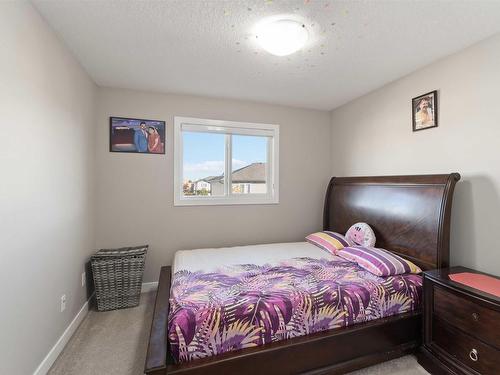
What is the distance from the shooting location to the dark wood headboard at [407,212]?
79.7 inches

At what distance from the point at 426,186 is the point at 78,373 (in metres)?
3.12

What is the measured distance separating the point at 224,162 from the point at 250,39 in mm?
1716

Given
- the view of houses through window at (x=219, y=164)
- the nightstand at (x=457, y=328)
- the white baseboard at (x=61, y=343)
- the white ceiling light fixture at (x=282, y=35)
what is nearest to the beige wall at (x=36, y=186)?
the white baseboard at (x=61, y=343)

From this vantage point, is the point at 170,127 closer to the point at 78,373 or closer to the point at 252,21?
the point at 252,21

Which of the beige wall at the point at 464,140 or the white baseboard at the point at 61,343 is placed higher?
the beige wall at the point at 464,140

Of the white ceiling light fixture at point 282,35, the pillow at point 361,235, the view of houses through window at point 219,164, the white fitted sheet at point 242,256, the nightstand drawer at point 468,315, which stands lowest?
the nightstand drawer at point 468,315

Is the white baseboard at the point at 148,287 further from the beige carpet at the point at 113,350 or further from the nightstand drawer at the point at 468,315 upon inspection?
the nightstand drawer at the point at 468,315

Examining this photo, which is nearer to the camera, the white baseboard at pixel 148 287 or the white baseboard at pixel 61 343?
the white baseboard at pixel 61 343

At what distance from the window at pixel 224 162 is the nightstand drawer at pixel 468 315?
2.11 metres

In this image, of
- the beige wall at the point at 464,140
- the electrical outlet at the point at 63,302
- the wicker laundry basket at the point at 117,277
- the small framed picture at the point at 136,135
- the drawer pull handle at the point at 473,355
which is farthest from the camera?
the small framed picture at the point at 136,135

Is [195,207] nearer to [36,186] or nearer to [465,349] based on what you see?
[36,186]

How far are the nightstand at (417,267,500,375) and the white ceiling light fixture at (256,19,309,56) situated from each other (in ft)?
6.59

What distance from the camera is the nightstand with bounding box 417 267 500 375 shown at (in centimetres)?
148

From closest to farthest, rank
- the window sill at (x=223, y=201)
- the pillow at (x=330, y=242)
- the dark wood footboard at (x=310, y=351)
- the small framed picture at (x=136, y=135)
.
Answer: the dark wood footboard at (x=310, y=351), the pillow at (x=330, y=242), the small framed picture at (x=136, y=135), the window sill at (x=223, y=201)
